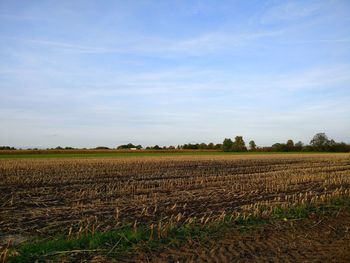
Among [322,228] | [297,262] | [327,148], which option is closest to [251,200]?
[322,228]

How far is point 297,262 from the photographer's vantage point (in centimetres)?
798

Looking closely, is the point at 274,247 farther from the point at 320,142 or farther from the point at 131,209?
the point at 320,142

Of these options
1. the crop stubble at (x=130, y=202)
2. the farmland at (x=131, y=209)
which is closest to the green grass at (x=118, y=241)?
the farmland at (x=131, y=209)

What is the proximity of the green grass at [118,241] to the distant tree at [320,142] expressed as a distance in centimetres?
11383

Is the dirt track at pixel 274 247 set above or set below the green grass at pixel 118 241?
below

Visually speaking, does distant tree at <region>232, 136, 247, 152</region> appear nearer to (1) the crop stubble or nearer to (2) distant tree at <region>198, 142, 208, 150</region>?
(2) distant tree at <region>198, 142, 208, 150</region>

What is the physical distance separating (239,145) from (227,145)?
368 centimetres

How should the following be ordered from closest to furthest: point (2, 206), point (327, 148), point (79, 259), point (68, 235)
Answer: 1. point (79, 259)
2. point (68, 235)
3. point (2, 206)
4. point (327, 148)

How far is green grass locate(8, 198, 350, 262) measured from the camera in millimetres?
8211

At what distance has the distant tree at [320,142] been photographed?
11686cm

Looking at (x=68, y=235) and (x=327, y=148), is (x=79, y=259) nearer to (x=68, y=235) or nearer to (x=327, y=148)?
(x=68, y=235)

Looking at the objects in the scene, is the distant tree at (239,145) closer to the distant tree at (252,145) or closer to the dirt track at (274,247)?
the distant tree at (252,145)

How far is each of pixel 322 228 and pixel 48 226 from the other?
810 centimetres

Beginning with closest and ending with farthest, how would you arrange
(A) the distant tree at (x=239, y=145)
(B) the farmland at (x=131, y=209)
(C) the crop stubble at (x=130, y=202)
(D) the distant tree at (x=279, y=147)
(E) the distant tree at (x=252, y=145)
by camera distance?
1. (B) the farmland at (x=131, y=209)
2. (C) the crop stubble at (x=130, y=202)
3. (A) the distant tree at (x=239, y=145)
4. (D) the distant tree at (x=279, y=147)
5. (E) the distant tree at (x=252, y=145)
